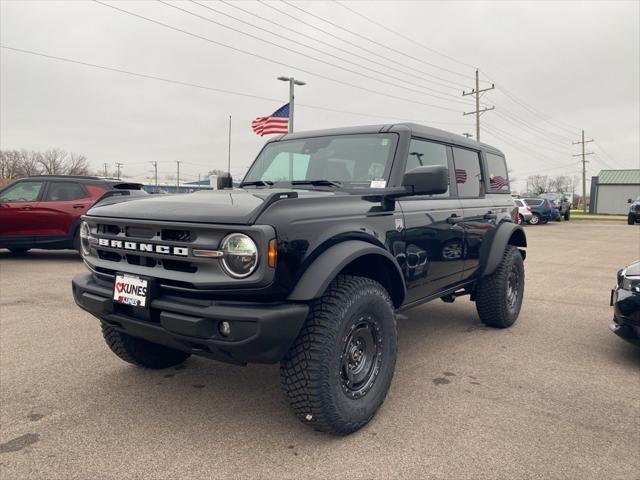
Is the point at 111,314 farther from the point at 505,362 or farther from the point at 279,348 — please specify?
the point at 505,362

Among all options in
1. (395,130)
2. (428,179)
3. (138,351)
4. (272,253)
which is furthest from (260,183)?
(272,253)

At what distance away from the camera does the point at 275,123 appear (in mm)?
15430

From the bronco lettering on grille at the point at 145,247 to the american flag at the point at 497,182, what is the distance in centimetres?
359

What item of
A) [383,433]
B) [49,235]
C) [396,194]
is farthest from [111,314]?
[49,235]

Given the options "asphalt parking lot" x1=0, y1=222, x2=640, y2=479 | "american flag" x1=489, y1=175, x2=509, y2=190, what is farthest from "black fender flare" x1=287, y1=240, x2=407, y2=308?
"american flag" x1=489, y1=175, x2=509, y2=190

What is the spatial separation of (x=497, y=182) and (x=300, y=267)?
3.52 m

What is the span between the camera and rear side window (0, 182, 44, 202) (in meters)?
8.93

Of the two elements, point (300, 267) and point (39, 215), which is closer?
point (300, 267)

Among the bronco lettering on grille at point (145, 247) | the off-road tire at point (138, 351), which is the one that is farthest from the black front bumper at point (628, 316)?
the off-road tire at point (138, 351)

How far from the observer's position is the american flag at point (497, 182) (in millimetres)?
4936

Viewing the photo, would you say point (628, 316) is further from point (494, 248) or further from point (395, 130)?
point (395, 130)

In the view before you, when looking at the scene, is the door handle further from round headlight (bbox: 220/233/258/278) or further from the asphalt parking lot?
round headlight (bbox: 220/233/258/278)

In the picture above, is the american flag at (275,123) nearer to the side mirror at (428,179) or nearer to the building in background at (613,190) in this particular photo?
the side mirror at (428,179)

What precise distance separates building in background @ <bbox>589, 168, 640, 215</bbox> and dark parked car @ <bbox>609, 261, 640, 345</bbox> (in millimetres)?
61100
